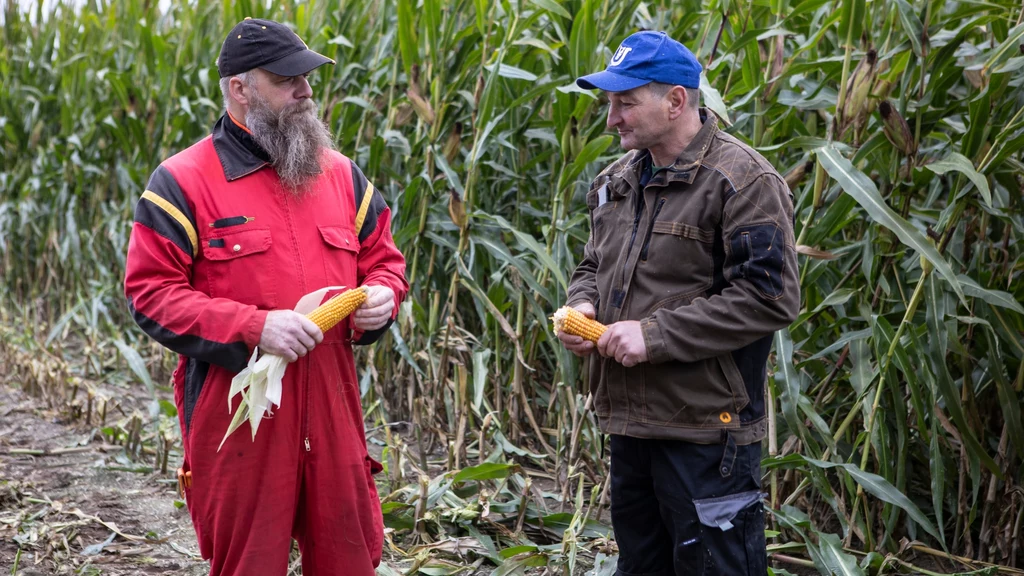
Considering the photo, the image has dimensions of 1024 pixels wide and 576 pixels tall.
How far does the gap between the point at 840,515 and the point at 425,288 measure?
6.19ft

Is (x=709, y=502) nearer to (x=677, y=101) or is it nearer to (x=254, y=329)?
(x=677, y=101)

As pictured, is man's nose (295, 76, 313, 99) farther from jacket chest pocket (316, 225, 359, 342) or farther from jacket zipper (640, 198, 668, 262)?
jacket zipper (640, 198, 668, 262)

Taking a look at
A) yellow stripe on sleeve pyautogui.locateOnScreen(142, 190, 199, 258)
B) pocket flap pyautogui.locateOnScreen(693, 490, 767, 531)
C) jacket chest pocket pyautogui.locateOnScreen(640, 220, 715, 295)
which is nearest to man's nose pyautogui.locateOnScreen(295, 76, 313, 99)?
yellow stripe on sleeve pyautogui.locateOnScreen(142, 190, 199, 258)

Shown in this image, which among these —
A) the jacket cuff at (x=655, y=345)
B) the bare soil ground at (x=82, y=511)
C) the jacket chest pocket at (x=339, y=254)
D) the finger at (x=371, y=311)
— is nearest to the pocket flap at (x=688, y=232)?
the jacket cuff at (x=655, y=345)

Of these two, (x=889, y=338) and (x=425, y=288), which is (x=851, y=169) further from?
(x=425, y=288)

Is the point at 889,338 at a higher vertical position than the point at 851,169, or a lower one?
lower

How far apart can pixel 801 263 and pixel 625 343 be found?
4.35ft

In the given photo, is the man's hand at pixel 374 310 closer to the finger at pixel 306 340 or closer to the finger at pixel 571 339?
the finger at pixel 306 340

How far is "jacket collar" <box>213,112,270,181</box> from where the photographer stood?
226 centimetres

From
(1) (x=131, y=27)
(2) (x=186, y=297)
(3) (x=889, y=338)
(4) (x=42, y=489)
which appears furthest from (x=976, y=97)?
(1) (x=131, y=27)

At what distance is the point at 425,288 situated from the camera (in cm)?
394

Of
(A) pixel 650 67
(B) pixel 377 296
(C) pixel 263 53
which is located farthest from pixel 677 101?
(C) pixel 263 53

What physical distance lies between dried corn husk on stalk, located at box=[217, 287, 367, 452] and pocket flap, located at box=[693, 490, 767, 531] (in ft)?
3.15

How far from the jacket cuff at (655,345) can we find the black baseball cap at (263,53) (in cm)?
103
